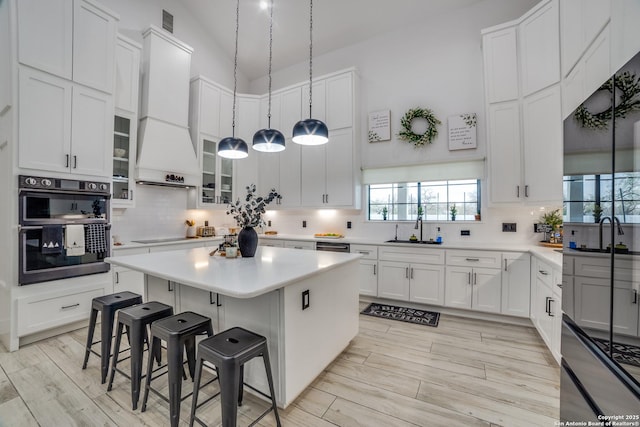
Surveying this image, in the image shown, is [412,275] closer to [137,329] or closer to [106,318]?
[137,329]

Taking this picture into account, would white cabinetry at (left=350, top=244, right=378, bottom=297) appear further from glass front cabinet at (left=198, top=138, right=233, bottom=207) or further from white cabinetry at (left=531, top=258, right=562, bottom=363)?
glass front cabinet at (left=198, top=138, right=233, bottom=207)

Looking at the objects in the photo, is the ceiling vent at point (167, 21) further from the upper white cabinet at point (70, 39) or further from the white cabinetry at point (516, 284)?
the white cabinetry at point (516, 284)

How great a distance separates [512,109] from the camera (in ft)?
10.8

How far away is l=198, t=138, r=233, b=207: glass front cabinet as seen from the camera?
4672mm

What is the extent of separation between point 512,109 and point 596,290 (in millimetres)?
3006

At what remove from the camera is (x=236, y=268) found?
6.57 feet

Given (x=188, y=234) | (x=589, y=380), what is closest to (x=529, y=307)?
(x=589, y=380)

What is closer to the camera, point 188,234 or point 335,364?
point 335,364

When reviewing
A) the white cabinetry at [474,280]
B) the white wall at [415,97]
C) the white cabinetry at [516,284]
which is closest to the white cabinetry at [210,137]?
the white wall at [415,97]

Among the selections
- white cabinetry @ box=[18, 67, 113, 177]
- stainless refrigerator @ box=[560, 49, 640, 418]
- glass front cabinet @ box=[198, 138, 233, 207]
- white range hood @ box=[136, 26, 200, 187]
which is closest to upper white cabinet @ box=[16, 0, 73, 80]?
white cabinetry @ box=[18, 67, 113, 177]

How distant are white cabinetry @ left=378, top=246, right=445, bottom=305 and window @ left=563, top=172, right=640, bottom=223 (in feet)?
7.94

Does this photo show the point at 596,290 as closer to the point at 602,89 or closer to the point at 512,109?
the point at 602,89

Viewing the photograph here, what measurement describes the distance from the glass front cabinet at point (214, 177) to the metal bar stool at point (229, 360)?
11.2 feet

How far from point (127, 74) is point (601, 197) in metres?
4.64
